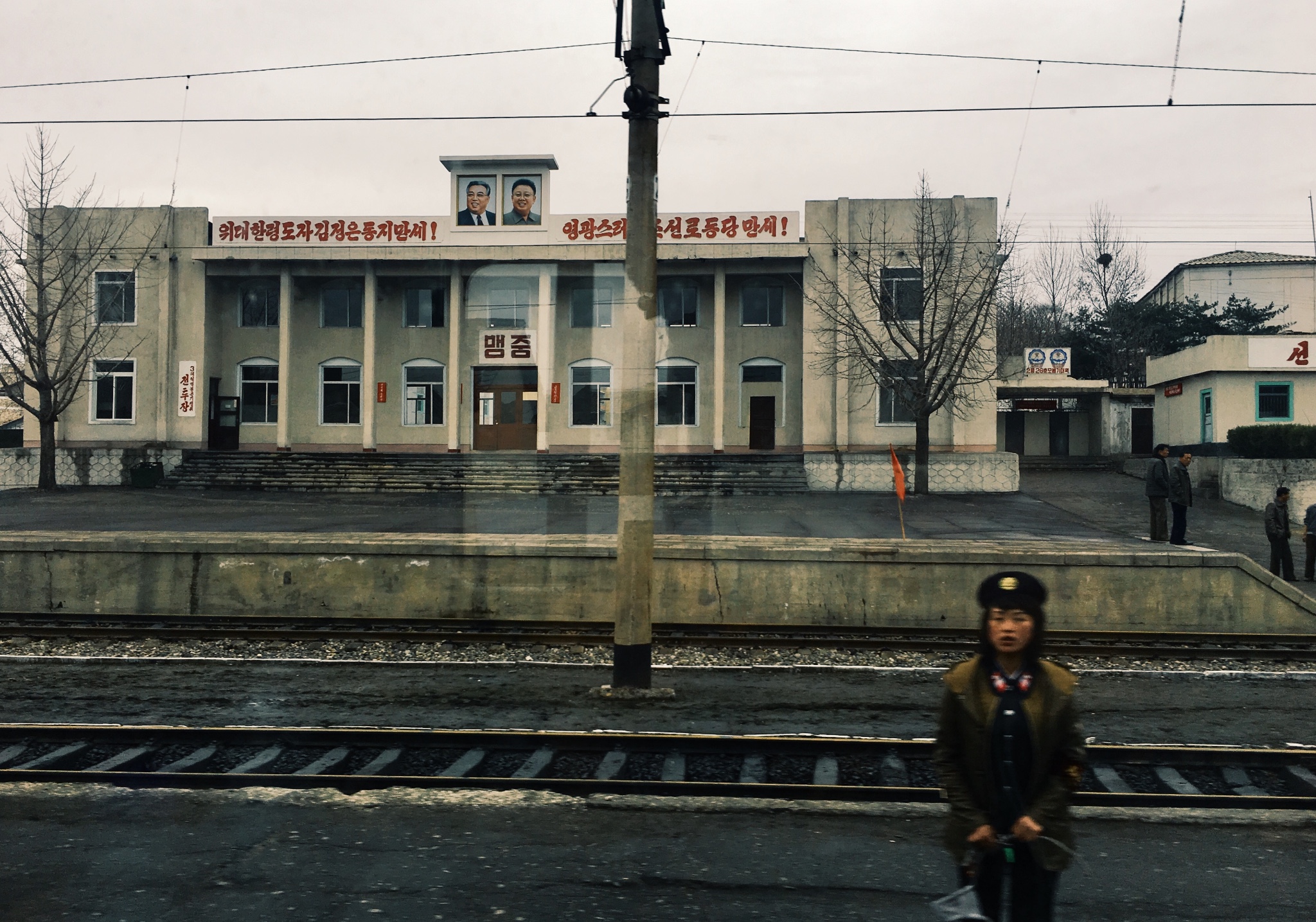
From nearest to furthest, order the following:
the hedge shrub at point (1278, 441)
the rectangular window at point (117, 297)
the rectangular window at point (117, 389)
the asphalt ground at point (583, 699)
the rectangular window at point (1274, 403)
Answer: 1. the asphalt ground at point (583, 699)
2. the hedge shrub at point (1278, 441)
3. the rectangular window at point (1274, 403)
4. the rectangular window at point (117, 297)
5. the rectangular window at point (117, 389)

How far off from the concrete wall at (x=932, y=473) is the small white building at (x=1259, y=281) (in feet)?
120

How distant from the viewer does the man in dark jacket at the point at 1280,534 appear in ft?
56.9

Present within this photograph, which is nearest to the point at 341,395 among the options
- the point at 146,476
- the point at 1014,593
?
the point at 146,476

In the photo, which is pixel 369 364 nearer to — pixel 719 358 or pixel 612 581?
pixel 719 358

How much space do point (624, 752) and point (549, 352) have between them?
3097cm

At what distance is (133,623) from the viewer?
42.3 ft

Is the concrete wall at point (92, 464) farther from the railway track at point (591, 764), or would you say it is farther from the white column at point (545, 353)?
the railway track at point (591, 764)

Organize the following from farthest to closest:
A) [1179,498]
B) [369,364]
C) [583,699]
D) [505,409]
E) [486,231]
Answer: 1. [505,409]
2. [369,364]
3. [486,231]
4. [1179,498]
5. [583,699]

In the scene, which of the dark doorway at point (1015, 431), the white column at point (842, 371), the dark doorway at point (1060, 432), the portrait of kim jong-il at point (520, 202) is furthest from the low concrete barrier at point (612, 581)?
the dark doorway at point (1060, 432)

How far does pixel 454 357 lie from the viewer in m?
37.3

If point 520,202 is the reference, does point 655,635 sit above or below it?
below

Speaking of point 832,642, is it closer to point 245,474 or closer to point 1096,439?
point 245,474

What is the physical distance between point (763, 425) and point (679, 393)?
3.35 metres

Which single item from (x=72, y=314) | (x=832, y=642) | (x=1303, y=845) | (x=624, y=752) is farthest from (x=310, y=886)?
(x=72, y=314)
